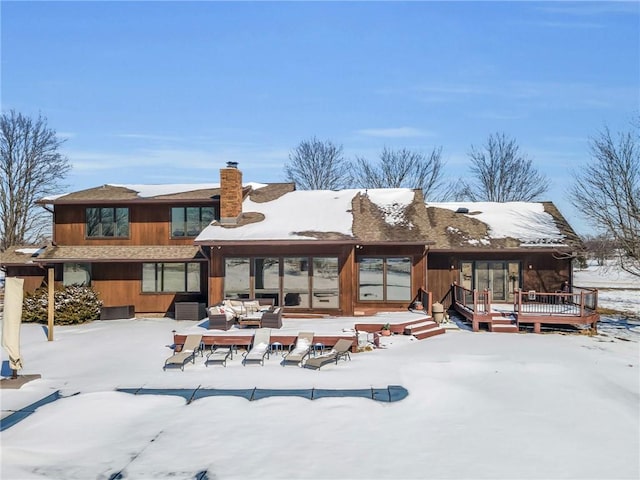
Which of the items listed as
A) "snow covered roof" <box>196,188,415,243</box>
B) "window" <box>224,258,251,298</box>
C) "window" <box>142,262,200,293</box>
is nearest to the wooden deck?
"snow covered roof" <box>196,188,415,243</box>

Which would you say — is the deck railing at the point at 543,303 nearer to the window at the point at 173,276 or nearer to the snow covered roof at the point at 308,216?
the snow covered roof at the point at 308,216

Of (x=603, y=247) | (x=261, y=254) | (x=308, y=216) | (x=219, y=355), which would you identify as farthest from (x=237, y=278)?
(x=603, y=247)

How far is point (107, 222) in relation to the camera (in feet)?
71.3

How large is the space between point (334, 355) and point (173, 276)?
11.0m

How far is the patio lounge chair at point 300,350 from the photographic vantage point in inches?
488

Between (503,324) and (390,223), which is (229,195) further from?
(503,324)

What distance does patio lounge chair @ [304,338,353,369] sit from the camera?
1208cm

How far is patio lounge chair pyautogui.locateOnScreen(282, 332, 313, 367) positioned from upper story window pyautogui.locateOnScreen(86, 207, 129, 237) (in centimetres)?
1203

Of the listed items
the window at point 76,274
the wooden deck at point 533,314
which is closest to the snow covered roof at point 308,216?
the wooden deck at point 533,314

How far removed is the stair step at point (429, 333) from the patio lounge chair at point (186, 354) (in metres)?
7.15

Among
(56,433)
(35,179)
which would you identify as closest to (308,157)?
(35,179)

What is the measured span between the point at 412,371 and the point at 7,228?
120ft

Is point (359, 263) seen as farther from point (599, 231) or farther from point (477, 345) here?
point (599, 231)

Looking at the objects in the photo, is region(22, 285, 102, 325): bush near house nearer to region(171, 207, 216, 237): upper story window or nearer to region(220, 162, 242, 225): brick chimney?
region(171, 207, 216, 237): upper story window
